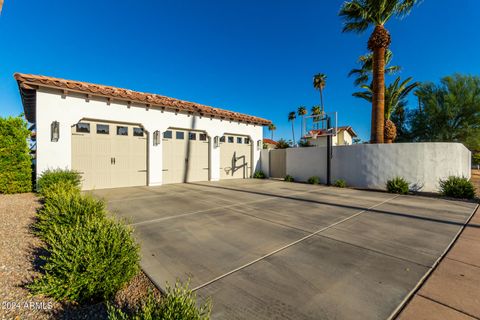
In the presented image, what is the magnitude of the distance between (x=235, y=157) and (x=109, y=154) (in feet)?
24.4

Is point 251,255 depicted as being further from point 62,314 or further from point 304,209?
point 304,209

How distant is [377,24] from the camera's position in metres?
10.7

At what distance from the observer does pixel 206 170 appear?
508 inches

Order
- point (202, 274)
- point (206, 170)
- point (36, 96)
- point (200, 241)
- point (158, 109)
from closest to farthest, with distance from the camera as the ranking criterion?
1. point (202, 274)
2. point (200, 241)
3. point (36, 96)
4. point (158, 109)
5. point (206, 170)

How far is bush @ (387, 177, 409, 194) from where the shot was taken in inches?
354

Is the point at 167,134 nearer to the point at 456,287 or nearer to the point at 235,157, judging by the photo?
the point at 235,157

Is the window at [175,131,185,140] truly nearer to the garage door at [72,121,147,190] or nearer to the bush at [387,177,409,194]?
the garage door at [72,121,147,190]

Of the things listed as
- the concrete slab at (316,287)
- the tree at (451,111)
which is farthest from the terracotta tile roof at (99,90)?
the tree at (451,111)

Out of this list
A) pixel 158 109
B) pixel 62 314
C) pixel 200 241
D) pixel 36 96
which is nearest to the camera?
pixel 62 314

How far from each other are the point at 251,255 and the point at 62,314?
7.45 ft

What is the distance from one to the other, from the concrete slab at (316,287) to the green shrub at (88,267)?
94 centimetres

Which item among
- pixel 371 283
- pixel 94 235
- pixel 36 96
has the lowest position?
pixel 371 283

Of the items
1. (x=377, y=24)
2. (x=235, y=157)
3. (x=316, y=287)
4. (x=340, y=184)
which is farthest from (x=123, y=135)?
(x=377, y=24)

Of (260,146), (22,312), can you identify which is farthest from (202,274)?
(260,146)
